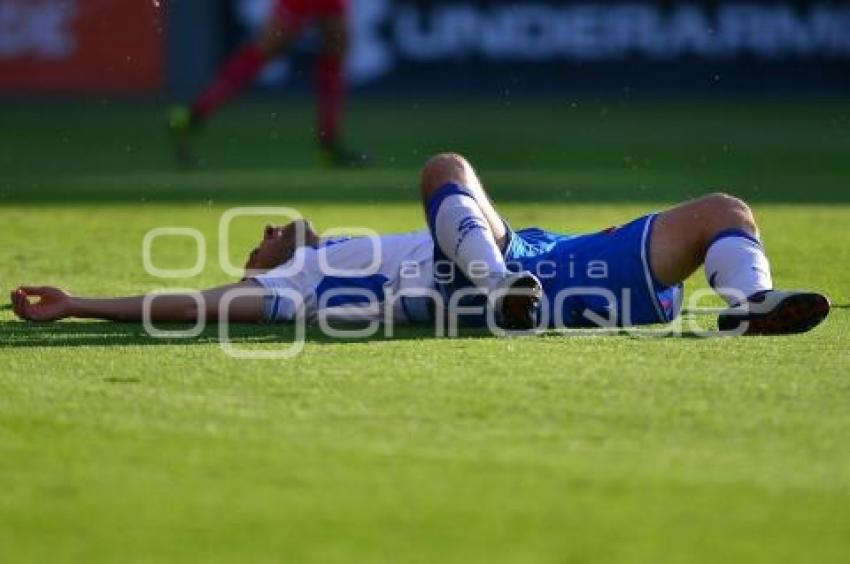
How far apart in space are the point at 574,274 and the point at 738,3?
541 inches

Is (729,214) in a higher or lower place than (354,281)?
higher

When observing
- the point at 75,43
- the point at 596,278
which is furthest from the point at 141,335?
the point at 75,43

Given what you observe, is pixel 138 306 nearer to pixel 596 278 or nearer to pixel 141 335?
pixel 141 335

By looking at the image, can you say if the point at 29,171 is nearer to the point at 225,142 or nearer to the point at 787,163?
the point at 225,142

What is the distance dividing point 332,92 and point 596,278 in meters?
8.51

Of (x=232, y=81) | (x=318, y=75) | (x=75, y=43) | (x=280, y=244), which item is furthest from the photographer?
(x=75, y=43)

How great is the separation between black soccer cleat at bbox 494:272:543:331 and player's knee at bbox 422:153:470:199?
0.49m

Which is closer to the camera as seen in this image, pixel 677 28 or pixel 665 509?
pixel 665 509

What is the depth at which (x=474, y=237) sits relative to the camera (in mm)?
5777

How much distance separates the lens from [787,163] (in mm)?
14250

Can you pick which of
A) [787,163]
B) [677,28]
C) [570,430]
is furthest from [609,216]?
[677,28]

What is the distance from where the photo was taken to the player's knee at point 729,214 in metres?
5.87

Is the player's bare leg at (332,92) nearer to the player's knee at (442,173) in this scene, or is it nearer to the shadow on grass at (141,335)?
the shadow on grass at (141,335)

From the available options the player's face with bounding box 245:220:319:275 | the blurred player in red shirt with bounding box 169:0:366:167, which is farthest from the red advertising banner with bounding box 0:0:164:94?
the player's face with bounding box 245:220:319:275
